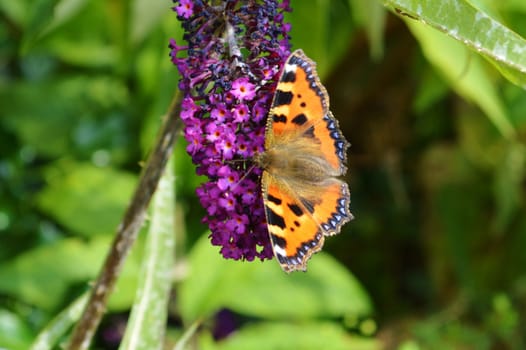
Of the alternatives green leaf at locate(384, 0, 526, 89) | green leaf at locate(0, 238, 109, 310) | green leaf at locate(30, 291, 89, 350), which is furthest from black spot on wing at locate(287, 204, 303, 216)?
green leaf at locate(0, 238, 109, 310)

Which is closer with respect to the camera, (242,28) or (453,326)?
(242,28)

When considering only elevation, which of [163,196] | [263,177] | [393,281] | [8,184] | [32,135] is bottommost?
[263,177]

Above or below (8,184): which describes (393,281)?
below

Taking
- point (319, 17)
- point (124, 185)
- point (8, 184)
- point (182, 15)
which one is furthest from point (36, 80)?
point (182, 15)

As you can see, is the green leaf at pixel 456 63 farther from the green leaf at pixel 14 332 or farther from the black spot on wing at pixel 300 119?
the green leaf at pixel 14 332

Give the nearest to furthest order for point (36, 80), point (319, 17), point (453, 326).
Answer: point (319, 17), point (453, 326), point (36, 80)

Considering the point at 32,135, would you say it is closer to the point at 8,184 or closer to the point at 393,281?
the point at 8,184

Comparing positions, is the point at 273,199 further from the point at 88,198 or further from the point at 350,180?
the point at 350,180
